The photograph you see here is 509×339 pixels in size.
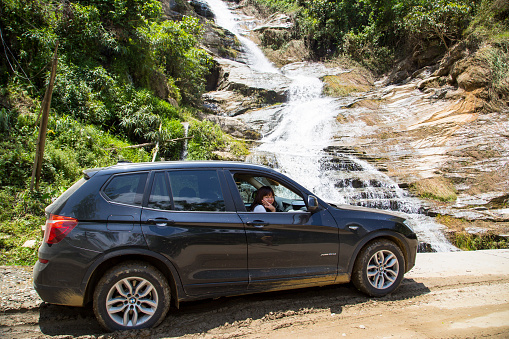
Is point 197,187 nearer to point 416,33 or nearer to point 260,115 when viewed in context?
point 260,115

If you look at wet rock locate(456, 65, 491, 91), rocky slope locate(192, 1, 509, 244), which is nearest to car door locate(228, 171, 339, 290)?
rocky slope locate(192, 1, 509, 244)

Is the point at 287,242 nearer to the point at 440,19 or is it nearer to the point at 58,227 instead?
the point at 58,227

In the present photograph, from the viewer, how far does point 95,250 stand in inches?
121

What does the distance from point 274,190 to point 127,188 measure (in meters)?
1.75

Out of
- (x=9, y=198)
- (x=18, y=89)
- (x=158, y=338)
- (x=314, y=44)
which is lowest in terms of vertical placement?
(x=158, y=338)

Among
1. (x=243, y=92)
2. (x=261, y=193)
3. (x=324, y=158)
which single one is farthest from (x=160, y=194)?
(x=243, y=92)

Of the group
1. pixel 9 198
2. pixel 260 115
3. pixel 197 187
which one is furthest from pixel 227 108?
pixel 197 187

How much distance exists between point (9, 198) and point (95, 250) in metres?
4.50

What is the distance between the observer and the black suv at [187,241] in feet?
10.1

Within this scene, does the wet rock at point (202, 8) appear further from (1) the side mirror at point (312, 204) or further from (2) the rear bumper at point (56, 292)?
(2) the rear bumper at point (56, 292)

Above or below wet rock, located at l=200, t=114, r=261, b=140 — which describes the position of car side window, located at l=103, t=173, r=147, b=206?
below

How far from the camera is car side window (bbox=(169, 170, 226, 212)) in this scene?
3447 millimetres

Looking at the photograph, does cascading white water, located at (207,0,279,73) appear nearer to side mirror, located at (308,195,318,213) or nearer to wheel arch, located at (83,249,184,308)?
side mirror, located at (308,195,318,213)

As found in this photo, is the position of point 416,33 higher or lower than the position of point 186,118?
higher
